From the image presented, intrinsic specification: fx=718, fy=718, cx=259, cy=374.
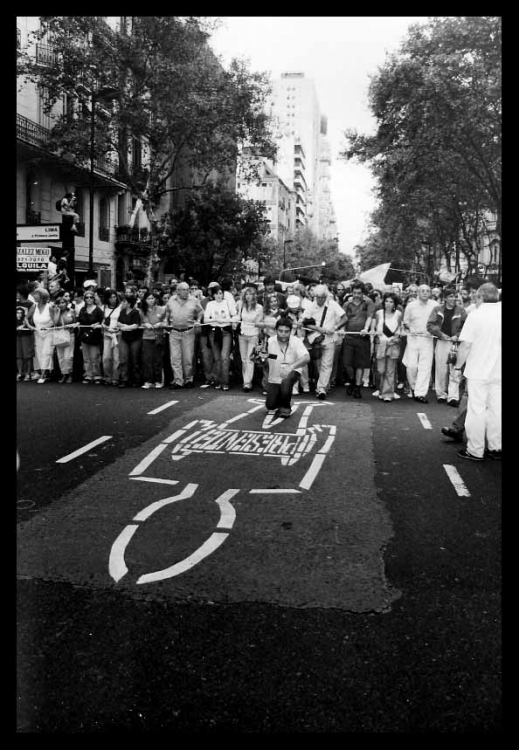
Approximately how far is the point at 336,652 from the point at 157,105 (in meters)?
30.5

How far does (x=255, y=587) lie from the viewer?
183 inches

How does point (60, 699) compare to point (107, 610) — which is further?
point (107, 610)

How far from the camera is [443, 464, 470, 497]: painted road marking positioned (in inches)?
277

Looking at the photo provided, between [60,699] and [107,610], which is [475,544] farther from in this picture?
[60,699]

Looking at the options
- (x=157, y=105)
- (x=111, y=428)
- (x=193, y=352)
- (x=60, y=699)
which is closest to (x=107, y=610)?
(x=60, y=699)

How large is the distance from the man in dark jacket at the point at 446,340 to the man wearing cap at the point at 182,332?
4.56 meters

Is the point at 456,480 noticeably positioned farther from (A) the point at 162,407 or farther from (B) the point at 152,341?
(B) the point at 152,341

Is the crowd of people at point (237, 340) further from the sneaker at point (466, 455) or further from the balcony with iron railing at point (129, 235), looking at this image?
the balcony with iron railing at point (129, 235)

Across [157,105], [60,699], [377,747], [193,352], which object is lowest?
[60,699]

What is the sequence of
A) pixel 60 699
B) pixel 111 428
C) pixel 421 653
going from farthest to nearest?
pixel 111 428 → pixel 421 653 → pixel 60 699

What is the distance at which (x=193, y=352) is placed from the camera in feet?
47.0

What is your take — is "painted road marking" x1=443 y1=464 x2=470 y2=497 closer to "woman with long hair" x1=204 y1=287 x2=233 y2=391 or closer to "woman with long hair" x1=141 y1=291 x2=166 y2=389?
"woman with long hair" x1=204 y1=287 x2=233 y2=391

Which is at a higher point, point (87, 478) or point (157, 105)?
point (157, 105)

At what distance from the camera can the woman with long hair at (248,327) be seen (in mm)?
13703
